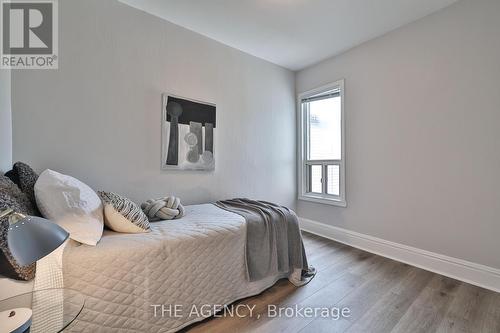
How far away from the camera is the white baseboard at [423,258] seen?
188cm

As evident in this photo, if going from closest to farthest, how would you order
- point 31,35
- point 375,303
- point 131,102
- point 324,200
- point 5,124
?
1. point 5,124
2. point 375,303
3. point 31,35
4. point 131,102
5. point 324,200

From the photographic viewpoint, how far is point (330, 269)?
7.19 feet

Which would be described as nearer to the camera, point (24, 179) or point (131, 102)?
point (24, 179)

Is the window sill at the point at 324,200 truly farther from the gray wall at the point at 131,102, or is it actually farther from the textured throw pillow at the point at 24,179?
the textured throw pillow at the point at 24,179

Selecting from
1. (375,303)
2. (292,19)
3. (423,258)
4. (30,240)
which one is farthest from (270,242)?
(292,19)

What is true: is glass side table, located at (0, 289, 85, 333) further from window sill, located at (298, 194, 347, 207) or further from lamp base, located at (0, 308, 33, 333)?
window sill, located at (298, 194, 347, 207)

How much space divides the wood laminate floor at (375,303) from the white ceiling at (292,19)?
8.53 ft

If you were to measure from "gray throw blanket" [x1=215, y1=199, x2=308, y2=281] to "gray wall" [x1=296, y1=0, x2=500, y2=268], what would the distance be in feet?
4.24

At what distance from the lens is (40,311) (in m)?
0.87

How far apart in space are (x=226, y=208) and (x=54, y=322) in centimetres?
148

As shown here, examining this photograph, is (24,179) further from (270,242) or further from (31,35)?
(270,242)

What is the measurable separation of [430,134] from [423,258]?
128 cm

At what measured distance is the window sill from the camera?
297 centimetres

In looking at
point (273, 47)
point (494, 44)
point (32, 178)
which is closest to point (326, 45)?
point (273, 47)
